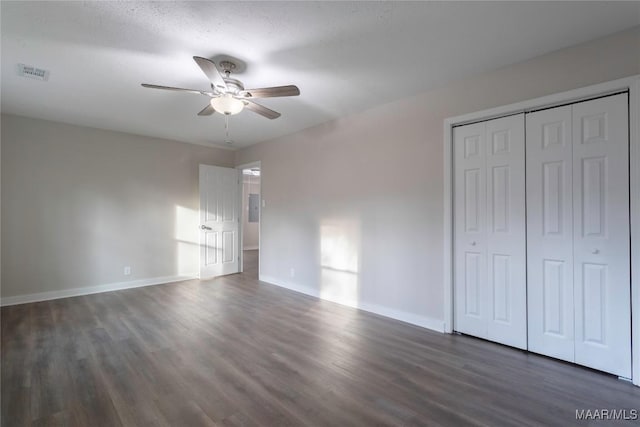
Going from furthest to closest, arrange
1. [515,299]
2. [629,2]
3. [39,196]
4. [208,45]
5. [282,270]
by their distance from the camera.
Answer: [282,270] < [39,196] < [515,299] < [208,45] < [629,2]

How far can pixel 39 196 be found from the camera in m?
4.23

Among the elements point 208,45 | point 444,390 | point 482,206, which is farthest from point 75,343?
point 482,206

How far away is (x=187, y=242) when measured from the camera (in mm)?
5629

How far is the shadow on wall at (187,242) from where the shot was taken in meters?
5.52

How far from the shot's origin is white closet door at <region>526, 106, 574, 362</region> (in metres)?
2.48

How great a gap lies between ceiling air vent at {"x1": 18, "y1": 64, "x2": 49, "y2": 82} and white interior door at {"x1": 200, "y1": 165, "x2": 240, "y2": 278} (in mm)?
2763

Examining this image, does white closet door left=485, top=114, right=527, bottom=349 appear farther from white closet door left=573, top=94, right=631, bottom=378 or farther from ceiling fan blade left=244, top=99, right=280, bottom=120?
ceiling fan blade left=244, top=99, right=280, bottom=120

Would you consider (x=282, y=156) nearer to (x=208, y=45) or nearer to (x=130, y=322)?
(x=208, y=45)

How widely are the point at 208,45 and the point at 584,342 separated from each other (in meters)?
3.85

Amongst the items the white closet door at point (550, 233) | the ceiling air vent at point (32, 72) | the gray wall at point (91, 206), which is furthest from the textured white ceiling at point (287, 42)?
the gray wall at point (91, 206)

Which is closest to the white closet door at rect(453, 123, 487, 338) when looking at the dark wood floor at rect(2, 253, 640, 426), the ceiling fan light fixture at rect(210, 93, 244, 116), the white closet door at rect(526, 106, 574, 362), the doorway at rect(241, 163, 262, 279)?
the dark wood floor at rect(2, 253, 640, 426)

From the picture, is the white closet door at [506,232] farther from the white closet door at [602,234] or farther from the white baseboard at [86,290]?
the white baseboard at [86,290]

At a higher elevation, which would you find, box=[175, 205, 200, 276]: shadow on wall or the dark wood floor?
box=[175, 205, 200, 276]: shadow on wall

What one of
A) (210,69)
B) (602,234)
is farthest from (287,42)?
(602,234)
